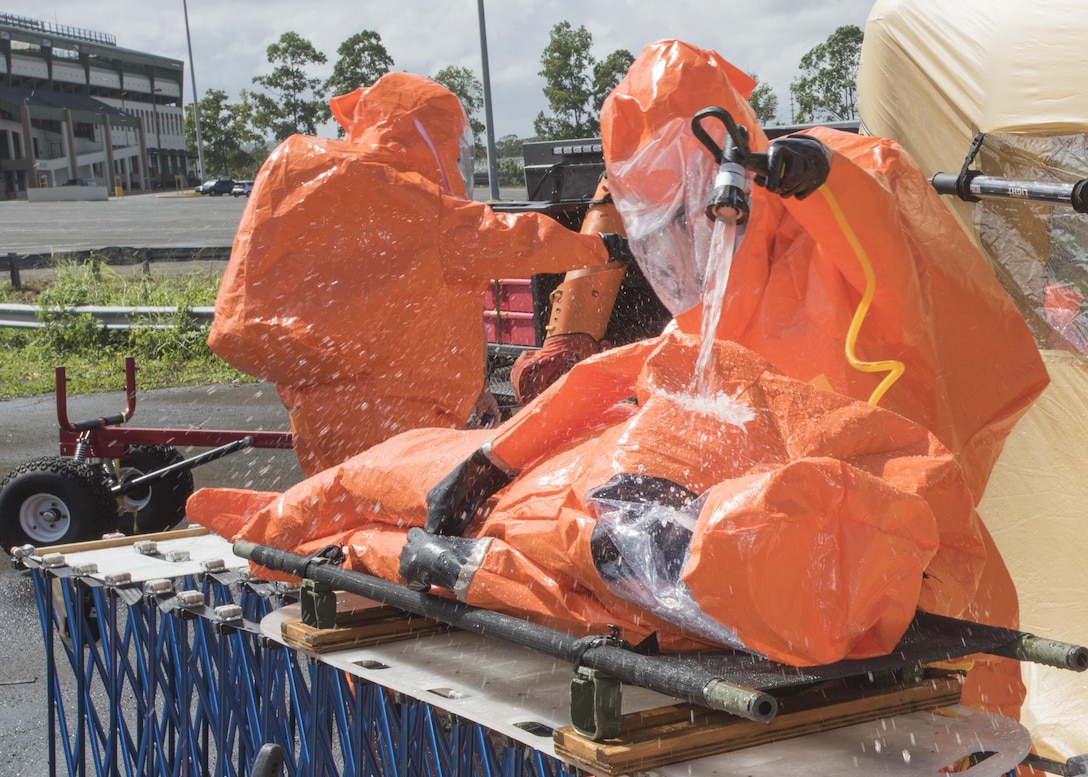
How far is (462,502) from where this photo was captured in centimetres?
228

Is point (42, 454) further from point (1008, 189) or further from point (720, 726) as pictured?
point (720, 726)

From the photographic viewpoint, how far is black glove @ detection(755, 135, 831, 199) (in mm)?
2205

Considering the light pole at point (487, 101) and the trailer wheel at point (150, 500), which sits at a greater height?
the light pole at point (487, 101)

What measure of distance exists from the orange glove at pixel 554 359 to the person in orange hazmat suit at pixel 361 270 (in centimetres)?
52

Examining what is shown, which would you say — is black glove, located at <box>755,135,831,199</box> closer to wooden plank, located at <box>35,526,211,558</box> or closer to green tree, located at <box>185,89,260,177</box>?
wooden plank, located at <box>35,526,211,558</box>

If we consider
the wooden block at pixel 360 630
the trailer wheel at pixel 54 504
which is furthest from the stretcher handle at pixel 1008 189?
the trailer wheel at pixel 54 504

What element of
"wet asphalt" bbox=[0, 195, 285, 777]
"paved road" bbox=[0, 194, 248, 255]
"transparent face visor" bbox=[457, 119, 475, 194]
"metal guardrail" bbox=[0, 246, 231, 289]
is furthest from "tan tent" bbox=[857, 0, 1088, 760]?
"paved road" bbox=[0, 194, 248, 255]

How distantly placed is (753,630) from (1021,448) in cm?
237

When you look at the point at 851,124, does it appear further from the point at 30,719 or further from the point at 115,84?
the point at 115,84

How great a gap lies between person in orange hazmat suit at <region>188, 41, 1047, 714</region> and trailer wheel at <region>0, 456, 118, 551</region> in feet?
9.86

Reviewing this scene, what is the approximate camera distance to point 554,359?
14.4 ft

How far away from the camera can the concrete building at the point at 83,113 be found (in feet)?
205

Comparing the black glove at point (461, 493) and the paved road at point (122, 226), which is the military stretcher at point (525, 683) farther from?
the paved road at point (122, 226)

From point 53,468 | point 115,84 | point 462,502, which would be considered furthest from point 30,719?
point 115,84
